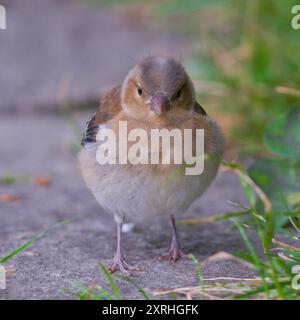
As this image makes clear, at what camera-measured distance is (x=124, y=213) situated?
3.51 m

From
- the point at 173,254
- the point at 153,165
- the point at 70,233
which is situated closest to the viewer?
the point at 153,165

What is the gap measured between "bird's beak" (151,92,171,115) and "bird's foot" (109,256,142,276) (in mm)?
714

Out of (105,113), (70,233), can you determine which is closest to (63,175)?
(70,233)

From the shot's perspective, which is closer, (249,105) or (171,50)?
(249,105)

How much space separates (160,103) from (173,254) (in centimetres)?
74

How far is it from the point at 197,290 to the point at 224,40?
3862 mm

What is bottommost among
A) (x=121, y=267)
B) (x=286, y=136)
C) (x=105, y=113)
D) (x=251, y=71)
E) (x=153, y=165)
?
(x=121, y=267)

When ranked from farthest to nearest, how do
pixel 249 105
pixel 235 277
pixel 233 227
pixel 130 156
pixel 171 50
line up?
1. pixel 171 50
2. pixel 249 105
3. pixel 233 227
4. pixel 130 156
5. pixel 235 277

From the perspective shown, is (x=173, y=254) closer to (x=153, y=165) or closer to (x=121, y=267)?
(x=121, y=267)

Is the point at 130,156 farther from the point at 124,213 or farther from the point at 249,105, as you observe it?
the point at 249,105

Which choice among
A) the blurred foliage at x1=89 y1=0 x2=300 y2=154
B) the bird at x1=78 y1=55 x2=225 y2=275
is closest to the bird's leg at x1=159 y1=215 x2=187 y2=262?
the bird at x1=78 y1=55 x2=225 y2=275

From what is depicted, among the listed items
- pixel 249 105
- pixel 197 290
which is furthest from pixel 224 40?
pixel 197 290

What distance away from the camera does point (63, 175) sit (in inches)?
201

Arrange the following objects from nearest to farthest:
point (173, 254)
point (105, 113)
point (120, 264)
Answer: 1. point (120, 264)
2. point (173, 254)
3. point (105, 113)
